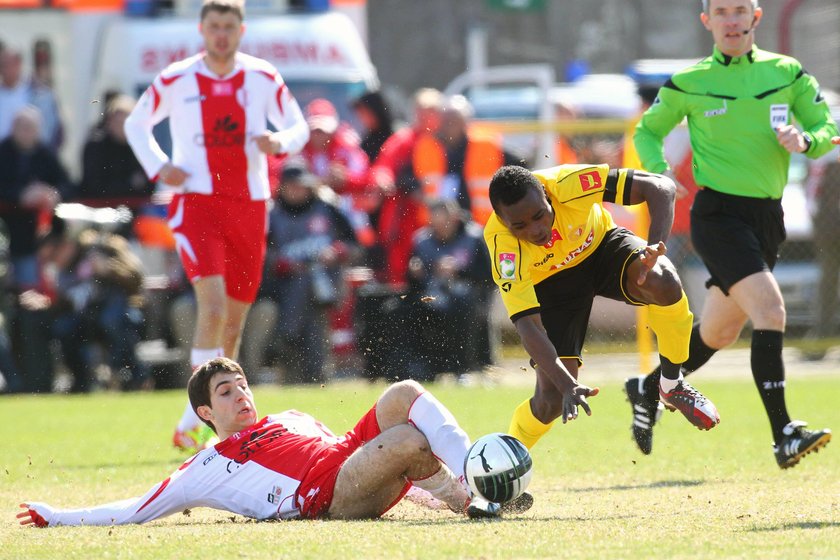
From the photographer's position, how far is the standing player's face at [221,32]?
1006 cm

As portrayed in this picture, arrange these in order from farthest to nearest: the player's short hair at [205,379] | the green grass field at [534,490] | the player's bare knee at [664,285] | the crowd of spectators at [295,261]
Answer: the crowd of spectators at [295,261] → the player's bare knee at [664,285] → the player's short hair at [205,379] → the green grass field at [534,490]

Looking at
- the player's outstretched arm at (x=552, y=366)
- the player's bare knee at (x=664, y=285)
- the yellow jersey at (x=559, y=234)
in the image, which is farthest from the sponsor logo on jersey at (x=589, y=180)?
the player's outstretched arm at (x=552, y=366)

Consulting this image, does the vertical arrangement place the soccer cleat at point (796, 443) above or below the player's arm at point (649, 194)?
below

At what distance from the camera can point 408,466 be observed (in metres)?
6.93

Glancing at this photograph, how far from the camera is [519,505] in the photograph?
724cm

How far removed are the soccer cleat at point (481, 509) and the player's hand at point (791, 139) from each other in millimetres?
2799

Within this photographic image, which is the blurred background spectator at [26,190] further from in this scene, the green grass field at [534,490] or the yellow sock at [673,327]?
the yellow sock at [673,327]

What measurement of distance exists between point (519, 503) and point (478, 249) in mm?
7568

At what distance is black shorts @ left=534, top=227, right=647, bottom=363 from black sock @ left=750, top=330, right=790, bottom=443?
2.65 ft

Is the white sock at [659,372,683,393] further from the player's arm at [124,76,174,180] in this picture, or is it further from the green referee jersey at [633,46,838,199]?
the player's arm at [124,76,174,180]

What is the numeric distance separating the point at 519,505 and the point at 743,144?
2777 millimetres

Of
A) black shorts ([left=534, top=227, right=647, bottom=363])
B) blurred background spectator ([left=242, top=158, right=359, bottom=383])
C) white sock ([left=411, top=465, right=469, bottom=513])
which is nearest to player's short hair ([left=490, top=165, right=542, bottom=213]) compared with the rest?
black shorts ([left=534, top=227, right=647, bottom=363])

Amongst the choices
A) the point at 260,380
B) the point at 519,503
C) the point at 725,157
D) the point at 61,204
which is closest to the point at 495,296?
the point at 260,380

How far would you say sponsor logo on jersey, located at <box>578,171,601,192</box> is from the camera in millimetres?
7715
